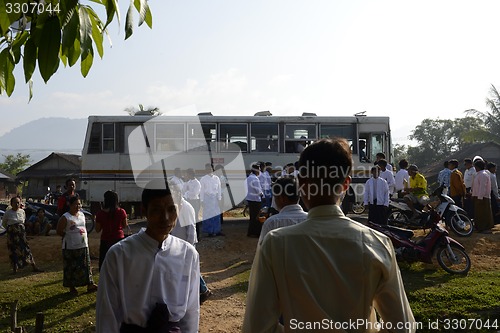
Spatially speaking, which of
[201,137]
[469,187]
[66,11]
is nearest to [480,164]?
[469,187]

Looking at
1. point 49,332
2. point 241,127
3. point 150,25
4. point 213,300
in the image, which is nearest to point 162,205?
point 150,25

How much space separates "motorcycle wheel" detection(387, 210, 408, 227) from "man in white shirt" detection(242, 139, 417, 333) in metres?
8.99

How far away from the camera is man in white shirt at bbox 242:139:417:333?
1828 mm

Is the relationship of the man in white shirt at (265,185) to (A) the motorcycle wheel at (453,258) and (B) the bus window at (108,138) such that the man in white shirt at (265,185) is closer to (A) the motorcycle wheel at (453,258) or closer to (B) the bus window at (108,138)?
(B) the bus window at (108,138)

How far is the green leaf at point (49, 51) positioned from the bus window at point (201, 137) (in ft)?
42.2

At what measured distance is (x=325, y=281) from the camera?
183cm

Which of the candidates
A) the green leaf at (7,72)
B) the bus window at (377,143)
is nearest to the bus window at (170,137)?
the bus window at (377,143)

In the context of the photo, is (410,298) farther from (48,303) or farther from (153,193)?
(48,303)

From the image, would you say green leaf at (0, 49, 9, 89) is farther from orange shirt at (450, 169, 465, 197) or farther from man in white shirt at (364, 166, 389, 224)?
orange shirt at (450, 169, 465, 197)

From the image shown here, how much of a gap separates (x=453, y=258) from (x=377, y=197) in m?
2.68

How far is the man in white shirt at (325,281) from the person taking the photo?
72.0 inches

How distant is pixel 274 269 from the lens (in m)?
1.87

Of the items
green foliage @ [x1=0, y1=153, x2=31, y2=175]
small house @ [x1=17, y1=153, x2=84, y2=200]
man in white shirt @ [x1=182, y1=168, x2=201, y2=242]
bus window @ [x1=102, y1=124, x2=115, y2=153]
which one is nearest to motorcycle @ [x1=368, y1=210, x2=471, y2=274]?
man in white shirt @ [x1=182, y1=168, x2=201, y2=242]

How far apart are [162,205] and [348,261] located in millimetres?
1293
